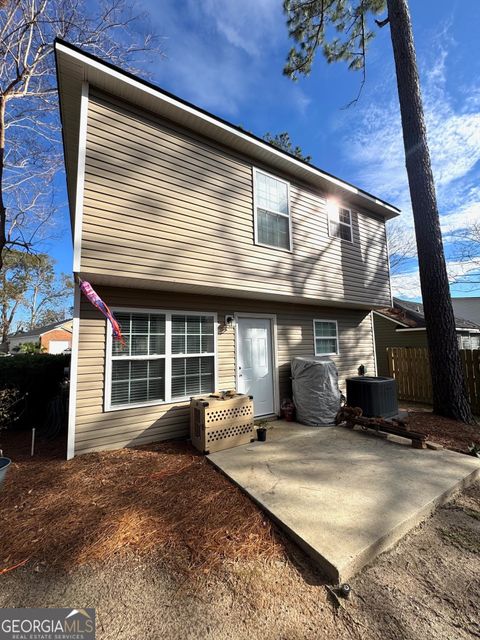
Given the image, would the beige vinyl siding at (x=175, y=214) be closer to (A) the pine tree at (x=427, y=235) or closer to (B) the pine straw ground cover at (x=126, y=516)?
(A) the pine tree at (x=427, y=235)

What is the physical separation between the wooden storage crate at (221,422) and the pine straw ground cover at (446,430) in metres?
3.07

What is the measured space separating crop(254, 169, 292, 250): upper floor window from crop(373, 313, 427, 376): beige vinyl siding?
882cm

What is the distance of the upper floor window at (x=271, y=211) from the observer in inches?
221

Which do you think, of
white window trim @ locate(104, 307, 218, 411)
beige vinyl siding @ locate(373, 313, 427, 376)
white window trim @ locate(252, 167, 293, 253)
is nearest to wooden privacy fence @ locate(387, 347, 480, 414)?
beige vinyl siding @ locate(373, 313, 427, 376)

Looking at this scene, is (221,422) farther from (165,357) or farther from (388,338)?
(388,338)

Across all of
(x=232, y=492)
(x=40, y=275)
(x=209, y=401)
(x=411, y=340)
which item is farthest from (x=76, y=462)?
(x=40, y=275)

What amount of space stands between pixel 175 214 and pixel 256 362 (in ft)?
11.3

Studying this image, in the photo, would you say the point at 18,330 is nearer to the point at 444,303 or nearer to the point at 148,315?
the point at 148,315

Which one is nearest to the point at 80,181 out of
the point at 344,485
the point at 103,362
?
the point at 103,362

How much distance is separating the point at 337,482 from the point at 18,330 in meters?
48.8

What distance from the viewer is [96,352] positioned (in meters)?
4.24

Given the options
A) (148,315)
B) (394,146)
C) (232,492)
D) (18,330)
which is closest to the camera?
(232,492)

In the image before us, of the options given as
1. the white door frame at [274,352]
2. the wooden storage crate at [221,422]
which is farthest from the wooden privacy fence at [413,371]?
the wooden storage crate at [221,422]

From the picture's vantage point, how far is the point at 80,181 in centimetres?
377
